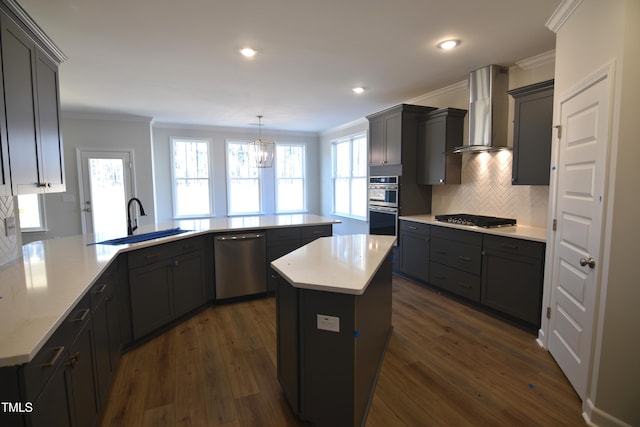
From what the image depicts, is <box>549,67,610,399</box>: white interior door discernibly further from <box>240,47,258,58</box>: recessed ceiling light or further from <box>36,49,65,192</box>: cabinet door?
<box>36,49,65,192</box>: cabinet door

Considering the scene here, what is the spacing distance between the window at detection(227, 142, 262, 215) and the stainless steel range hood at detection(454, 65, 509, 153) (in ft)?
17.0

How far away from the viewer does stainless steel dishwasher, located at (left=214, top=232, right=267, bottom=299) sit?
3.58 meters

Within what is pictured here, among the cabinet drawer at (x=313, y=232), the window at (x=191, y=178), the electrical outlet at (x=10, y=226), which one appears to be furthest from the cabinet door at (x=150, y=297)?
the window at (x=191, y=178)

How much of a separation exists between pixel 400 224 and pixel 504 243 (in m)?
1.59

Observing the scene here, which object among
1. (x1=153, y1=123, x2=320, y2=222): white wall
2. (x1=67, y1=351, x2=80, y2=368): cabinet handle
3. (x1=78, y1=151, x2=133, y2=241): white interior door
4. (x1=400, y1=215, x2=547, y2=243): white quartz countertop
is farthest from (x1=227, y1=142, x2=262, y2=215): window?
(x1=67, y1=351, x2=80, y2=368): cabinet handle

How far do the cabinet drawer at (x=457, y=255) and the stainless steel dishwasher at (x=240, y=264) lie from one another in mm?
2149

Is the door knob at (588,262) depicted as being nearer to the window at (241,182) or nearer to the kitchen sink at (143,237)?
the kitchen sink at (143,237)

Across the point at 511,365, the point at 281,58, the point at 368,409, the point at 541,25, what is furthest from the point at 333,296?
the point at 541,25

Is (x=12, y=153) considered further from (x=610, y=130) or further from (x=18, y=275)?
(x=610, y=130)

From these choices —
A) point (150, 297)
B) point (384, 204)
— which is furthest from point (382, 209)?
point (150, 297)

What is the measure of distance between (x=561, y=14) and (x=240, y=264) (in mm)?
3695

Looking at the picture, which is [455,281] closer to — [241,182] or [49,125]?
[49,125]

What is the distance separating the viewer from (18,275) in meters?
1.88

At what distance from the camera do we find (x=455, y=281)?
3.70m
